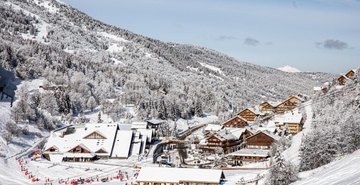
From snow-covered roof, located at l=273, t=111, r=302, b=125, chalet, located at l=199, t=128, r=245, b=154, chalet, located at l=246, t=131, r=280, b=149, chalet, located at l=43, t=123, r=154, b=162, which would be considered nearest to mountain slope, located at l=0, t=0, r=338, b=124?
chalet, located at l=43, t=123, r=154, b=162

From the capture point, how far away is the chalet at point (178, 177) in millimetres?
42281

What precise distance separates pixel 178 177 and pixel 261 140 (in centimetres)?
2178

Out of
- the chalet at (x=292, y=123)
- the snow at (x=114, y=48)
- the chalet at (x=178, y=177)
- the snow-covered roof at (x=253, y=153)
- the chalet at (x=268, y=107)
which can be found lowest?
the chalet at (x=178, y=177)

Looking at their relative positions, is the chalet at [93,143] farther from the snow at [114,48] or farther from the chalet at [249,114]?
the snow at [114,48]

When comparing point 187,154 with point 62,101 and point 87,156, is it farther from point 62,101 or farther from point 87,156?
point 62,101

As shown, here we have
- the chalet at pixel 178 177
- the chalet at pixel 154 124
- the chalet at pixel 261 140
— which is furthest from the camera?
the chalet at pixel 154 124

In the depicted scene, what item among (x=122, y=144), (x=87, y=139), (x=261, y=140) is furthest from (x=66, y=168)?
(x=261, y=140)

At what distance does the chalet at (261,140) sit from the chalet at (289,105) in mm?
26709

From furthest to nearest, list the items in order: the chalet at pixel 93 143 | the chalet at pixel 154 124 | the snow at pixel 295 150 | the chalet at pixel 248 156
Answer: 1. the chalet at pixel 154 124
2. the chalet at pixel 93 143
3. the chalet at pixel 248 156
4. the snow at pixel 295 150

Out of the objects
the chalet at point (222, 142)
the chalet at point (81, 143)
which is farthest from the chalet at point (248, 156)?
the chalet at point (81, 143)

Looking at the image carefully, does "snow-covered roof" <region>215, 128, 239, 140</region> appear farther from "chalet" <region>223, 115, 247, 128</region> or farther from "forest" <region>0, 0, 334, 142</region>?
"forest" <region>0, 0, 334, 142</region>

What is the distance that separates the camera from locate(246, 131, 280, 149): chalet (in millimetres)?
60469

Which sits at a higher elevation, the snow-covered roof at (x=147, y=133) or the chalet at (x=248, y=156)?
the snow-covered roof at (x=147, y=133)

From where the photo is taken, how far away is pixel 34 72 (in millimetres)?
104750
